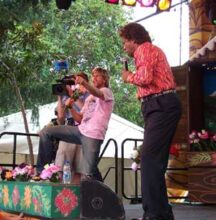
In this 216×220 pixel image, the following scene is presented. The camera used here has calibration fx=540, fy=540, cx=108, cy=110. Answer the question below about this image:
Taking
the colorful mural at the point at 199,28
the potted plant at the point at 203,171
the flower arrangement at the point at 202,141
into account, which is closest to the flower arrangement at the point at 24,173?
the potted plant at the point at 203,171

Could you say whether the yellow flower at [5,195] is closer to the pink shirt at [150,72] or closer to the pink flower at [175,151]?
the pink shirt at [150,72]

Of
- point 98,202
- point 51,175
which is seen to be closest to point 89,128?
point 51,175

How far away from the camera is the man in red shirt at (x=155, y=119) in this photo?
368 cm

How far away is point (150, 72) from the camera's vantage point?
372 centimetres

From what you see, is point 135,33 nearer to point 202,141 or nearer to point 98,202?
point 98,202

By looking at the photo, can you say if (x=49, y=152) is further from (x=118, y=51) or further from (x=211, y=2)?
(x=118, y=51)

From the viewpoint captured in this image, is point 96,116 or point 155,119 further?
point 96,116

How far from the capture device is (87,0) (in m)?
22.1

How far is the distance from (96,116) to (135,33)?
1233 millimetres

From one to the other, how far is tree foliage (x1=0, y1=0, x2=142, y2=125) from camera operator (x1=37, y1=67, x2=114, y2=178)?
4.31 metres

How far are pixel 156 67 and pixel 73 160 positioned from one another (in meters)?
1.93

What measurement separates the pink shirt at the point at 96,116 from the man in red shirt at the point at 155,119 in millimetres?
1055

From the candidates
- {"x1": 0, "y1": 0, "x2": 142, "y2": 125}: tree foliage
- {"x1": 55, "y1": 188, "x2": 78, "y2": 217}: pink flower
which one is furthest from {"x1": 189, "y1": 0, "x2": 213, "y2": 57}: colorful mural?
{"x1": 55, "y1": 188, "x2": 78, "y2": 217}: pink flower

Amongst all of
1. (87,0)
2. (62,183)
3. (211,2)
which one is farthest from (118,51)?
(62,183)
